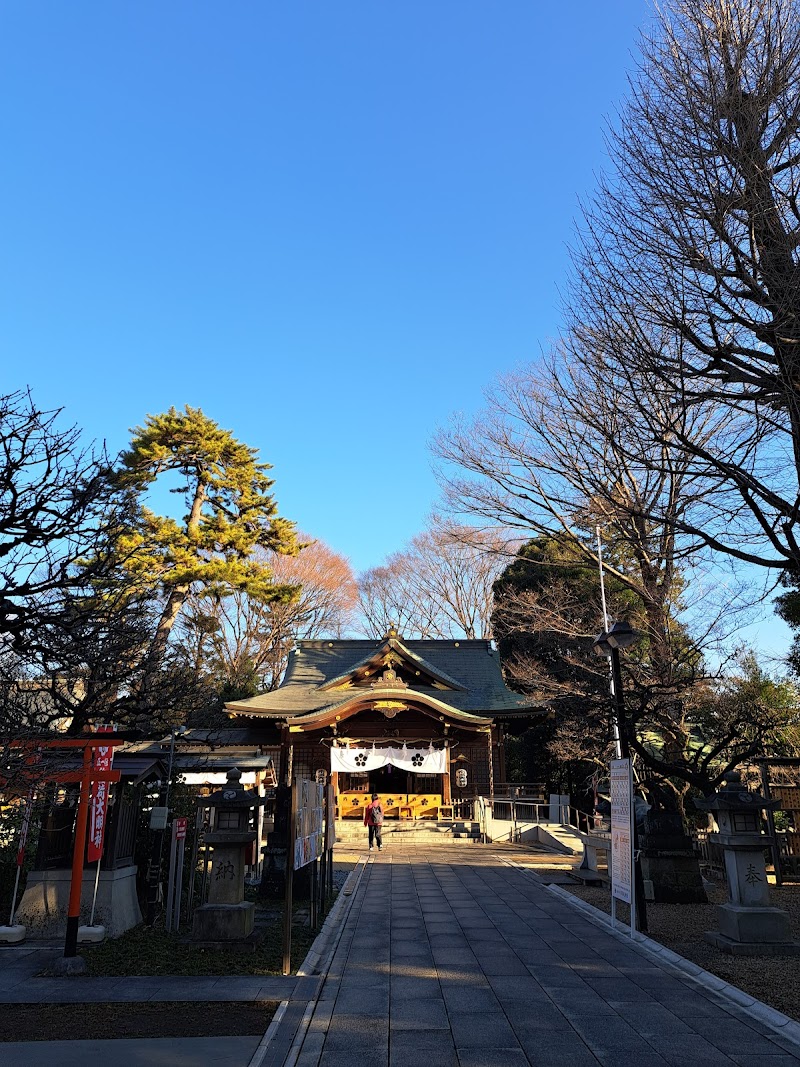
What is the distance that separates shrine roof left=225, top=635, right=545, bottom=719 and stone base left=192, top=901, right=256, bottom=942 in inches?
596

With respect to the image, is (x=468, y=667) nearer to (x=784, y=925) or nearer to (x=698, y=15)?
(x=784, y=925)

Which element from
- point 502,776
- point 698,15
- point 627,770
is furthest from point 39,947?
point 502,776

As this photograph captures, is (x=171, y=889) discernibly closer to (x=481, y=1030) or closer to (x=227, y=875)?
(x=227, y=875)

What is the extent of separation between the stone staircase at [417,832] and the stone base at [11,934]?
1326cm

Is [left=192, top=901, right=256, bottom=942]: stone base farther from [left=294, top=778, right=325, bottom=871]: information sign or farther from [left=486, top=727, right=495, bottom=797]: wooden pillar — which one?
[left=486, top=727, right=495, bottom=797]: wooden pillar

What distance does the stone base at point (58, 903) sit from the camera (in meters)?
8.63

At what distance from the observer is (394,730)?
81.4ft

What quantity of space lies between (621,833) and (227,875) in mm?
4884

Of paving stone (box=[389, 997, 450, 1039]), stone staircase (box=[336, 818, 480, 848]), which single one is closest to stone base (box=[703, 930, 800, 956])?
paving stone (box=[389, 997, 450, 1039])

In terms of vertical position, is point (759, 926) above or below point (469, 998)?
above

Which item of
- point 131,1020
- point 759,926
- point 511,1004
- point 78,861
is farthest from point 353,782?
point 131,1020

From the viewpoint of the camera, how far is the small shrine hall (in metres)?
23.4

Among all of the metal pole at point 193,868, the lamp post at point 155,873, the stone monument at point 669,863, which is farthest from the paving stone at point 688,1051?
the lamp post at point 155,873

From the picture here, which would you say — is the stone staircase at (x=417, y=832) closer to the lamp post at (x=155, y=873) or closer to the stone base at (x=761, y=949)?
the lamp post at (x=155, y=873)
